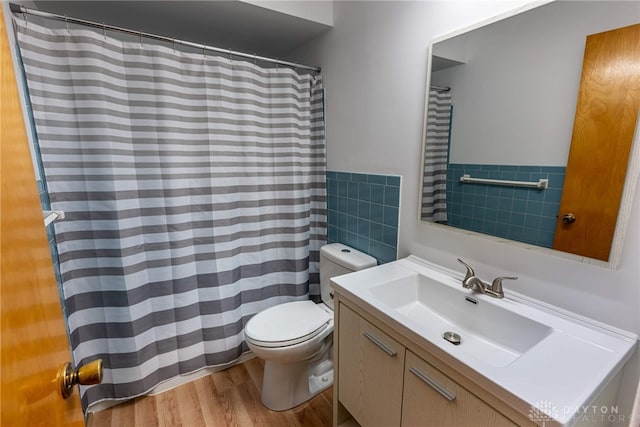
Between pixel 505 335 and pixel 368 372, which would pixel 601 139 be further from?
pixel 368 372

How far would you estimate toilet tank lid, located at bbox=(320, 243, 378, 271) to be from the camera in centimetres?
164

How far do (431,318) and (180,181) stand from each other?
4.61 ft

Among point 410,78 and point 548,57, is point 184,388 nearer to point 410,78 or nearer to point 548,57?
point 410,78

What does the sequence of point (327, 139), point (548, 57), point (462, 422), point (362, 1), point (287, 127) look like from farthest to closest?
1. point (327, 139)
2. point (287, 127)
3. point (362, 1)
4. point (548, 57)
5. point (462, 422)

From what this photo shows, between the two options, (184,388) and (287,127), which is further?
(287,127)

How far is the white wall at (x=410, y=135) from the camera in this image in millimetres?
907

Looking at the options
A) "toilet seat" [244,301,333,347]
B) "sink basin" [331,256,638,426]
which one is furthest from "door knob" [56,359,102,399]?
"toilet seat" [244,301,333,347]

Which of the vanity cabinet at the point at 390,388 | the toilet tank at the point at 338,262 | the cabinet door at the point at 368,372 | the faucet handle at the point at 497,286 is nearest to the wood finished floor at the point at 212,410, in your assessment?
the vanity cabinet at the point at 390,388

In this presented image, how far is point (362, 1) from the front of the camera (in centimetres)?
160

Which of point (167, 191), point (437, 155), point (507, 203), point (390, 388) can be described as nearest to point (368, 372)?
point (390, 388)

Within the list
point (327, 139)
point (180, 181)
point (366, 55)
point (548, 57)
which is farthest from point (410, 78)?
point (180, 181)

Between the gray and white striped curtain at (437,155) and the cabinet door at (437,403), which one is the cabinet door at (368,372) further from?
the gray and white striped curtain at (437,155)

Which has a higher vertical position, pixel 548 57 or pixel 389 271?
pixel 548 57

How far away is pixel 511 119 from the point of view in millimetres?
1090
